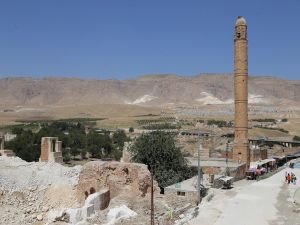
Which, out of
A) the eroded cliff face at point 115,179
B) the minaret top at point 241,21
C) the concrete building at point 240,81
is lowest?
the eroded cliff face at point 115,179

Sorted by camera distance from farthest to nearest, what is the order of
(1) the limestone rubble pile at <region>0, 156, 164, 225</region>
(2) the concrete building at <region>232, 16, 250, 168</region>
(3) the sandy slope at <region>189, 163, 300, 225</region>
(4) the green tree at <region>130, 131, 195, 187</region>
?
(2) the concrete building at <region>232, 16, 250, 168</region>, (4) the green tree at <region>130, 131, 195, 187</region>, (1) the limestone rubble pile at <region>0, 156, 164, 225</region>, (3) the sandy slope at <region>189, 163, 300, 225</region>

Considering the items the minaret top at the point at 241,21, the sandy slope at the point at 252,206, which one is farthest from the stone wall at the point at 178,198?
the minaret top at the point at 241,21

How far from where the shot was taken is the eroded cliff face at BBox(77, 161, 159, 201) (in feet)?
65.1

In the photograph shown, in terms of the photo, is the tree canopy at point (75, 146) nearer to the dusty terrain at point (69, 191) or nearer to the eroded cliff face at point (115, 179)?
the dusty terrain at point (69, 191)

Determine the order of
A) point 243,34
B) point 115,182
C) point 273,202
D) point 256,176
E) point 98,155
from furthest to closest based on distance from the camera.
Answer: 1. point 98,155
2. point 243,34
3. point 256,176
4. point 273,202
5. point 115,182

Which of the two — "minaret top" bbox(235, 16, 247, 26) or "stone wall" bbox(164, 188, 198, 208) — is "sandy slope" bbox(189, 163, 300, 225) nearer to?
"stone wall" bbox(164, 188, 198, 208)

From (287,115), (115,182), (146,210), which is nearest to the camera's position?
(146,210)

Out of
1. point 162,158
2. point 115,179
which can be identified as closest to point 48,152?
point 162,158

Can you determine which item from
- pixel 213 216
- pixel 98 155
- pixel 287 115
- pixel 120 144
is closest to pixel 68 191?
pixel 213 216

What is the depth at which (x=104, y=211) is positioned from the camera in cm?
1856

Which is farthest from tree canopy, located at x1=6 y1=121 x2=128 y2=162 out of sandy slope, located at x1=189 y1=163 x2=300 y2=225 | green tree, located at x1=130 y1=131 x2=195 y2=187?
sandy slope, located at x1=189 y1=163 x2=300 y2=225

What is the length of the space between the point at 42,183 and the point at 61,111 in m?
150

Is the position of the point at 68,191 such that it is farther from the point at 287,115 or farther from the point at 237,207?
the point at 287,115

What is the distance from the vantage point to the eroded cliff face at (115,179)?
65.1 ft
